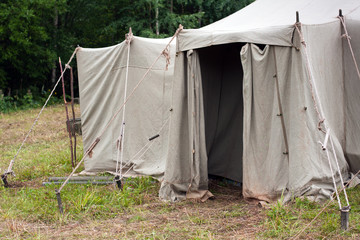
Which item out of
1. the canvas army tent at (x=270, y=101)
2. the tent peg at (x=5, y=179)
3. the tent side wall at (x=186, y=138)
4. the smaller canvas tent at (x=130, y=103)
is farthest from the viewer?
the smaller canvas tent at (x=130, y=103)

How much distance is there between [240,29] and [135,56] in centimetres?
187

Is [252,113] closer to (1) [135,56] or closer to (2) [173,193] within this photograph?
(2) [173,193]

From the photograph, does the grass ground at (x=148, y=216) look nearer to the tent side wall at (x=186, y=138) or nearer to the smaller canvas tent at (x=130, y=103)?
the tent side wall at (x=186, y=138)

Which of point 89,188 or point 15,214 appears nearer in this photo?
point 15,214

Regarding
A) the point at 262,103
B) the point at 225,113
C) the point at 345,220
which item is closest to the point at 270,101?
the point at 262,103

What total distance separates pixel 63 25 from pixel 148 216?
53.1ft

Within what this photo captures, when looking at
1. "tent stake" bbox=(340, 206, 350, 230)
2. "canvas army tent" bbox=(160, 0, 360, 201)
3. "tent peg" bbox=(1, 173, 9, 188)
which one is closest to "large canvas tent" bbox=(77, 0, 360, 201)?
"canvas army tent" bbox=(160, 0, 360, 201)

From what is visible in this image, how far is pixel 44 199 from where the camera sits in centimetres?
520

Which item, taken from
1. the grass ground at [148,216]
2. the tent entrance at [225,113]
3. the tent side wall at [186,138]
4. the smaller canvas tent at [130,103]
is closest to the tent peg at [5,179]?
the grass ground at [148,216]

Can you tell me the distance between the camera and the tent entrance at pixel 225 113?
5836mm

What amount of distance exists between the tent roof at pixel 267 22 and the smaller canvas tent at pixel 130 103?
0.99 metres

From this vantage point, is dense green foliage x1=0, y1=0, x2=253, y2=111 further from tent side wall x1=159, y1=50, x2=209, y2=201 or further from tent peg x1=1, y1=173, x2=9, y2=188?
tent side wall x1=159, y1=50, x2=209, y2=201

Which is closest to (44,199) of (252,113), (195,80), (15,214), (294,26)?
(15,214)

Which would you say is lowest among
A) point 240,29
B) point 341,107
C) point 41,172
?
point 41,172
